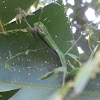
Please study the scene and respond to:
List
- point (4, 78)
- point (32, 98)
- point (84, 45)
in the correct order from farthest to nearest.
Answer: point (84, 45), point (4, 78), point (32, 98)

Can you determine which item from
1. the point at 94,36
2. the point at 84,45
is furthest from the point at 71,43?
the point at 84,45

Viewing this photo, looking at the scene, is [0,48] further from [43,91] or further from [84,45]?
[84,45]

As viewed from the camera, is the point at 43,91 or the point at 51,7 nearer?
the point at 43,91

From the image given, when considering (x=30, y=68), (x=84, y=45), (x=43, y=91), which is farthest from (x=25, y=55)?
(x=84, y=45)

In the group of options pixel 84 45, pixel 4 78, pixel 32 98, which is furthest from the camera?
pixel 84 45

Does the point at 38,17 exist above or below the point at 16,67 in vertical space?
above

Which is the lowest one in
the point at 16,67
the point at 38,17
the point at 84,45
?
the point at 84,45

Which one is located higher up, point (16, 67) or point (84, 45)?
point (16, 67)

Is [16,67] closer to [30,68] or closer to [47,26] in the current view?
[30,68]

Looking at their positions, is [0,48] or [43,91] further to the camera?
[0,48]
